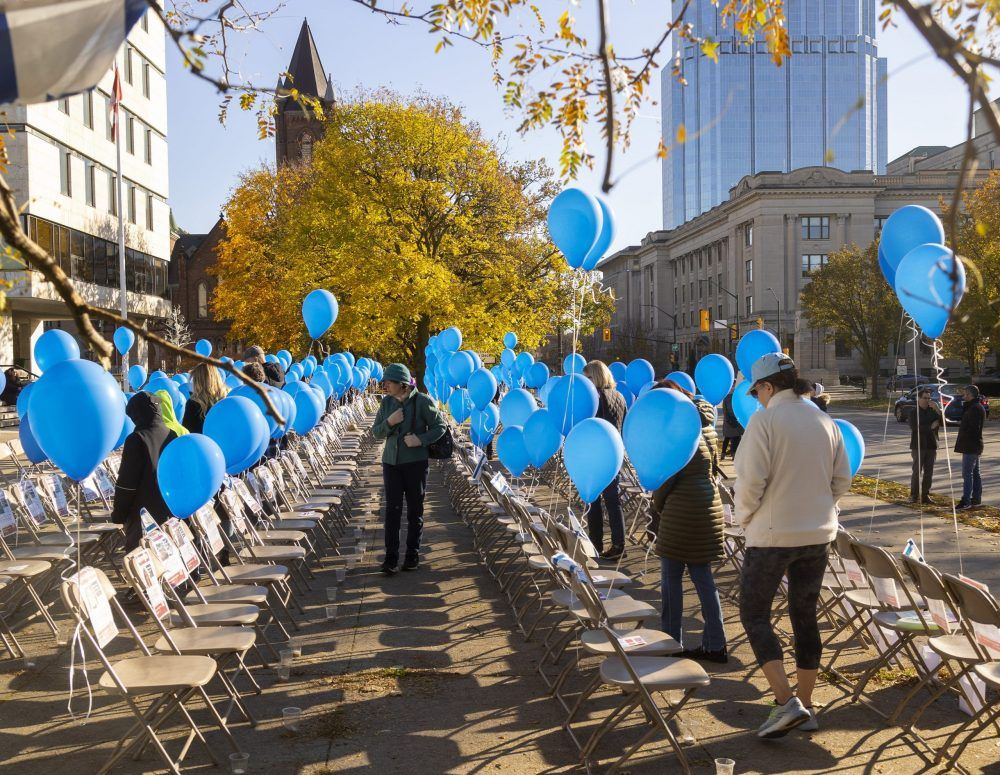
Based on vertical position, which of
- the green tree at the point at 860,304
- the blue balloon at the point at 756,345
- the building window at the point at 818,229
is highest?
the building window at the point at 818,229

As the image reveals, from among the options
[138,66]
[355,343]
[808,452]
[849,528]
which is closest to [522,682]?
[808,452]

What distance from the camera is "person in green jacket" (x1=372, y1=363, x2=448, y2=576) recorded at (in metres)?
8.41

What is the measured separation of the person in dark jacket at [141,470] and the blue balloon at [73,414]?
141 cm

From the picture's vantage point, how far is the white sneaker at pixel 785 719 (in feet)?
15.0

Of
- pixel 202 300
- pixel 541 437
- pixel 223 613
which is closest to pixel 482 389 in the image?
pixel 541 437

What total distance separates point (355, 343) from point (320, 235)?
3.36m

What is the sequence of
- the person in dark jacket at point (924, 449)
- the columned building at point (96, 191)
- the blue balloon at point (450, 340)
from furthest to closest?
the columned building at point (96, 191) → the blue balloon at point (450, 340) → the person in dark jacket at point (924, 449)

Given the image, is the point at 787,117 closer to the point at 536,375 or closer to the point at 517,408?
the point at 536,375

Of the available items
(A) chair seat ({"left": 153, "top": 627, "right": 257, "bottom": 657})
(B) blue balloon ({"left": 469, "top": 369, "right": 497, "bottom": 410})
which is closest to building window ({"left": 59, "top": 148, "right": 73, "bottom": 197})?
(B) blue balloon ({"left": 469, "top": 369, "right": 497, "bottom": 410})

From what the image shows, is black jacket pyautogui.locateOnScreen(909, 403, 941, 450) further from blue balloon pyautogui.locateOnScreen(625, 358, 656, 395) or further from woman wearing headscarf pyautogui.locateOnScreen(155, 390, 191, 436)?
woman wearing headscarf pyautogui.locateOnScreen(155, 390, 191, 436)

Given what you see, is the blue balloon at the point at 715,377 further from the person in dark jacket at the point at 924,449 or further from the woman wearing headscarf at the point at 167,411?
the woman wearing headscarf at the point at 167,411

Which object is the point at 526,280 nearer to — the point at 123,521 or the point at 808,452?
the point at 123,521

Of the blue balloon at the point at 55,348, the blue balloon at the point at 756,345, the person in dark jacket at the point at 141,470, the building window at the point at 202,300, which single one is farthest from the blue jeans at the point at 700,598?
the building window at the point at 202,300

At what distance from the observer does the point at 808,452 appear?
15.0 ft
